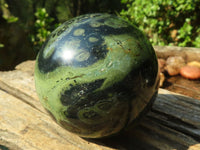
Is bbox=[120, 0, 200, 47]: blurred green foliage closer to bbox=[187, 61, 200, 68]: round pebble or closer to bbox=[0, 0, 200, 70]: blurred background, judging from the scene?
bbox=[0, 0, 200, 70]: blurred background

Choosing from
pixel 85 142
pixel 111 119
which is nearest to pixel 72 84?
pixel 111 119

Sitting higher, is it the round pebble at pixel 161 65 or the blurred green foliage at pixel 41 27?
the blurred green foliage at pixel 41 27

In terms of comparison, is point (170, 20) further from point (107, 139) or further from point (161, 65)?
point (107, 139)

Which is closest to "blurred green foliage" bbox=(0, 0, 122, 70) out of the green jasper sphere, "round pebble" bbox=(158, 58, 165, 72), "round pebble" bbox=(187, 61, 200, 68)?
"round pebble" bbox=(158, 58, 165, 72)

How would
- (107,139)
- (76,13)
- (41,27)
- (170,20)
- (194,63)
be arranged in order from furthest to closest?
(76,13), (41,27), (170,20), (194,63), (107,139)

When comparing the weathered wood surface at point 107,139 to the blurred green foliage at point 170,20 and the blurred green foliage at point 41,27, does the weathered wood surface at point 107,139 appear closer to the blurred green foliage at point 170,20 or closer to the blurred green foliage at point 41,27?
the blurred green foliage at point 170,20

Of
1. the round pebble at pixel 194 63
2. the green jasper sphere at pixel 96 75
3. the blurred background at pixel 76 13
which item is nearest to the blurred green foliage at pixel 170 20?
the blurred background at pixel 76 13

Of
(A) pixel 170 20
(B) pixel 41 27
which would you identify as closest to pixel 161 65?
(A) pixel 170 20

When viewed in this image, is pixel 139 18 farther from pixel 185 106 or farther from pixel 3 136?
pixel 3 136
